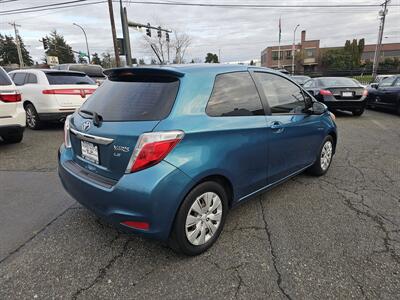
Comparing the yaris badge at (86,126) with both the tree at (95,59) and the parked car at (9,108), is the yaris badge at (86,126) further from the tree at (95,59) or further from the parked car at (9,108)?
the tree at (95,59)

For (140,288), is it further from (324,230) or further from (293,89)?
(293,89)

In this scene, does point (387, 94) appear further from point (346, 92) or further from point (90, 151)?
point (90, 151)

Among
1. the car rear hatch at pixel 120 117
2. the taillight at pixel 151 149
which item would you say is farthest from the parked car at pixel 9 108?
the taillight at pixel 151 149

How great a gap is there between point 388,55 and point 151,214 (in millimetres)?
84776

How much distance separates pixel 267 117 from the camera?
9.94ft

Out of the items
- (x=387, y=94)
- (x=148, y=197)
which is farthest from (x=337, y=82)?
(x=148, y=197)

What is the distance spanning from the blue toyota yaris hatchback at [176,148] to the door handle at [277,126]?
0.01 m

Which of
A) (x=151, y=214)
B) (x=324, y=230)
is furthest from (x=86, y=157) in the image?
(x=324, y=230)

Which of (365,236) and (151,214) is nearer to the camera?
(151,214)

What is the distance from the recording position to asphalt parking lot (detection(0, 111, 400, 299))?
2184 millimetres

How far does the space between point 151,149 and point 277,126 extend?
61.0 inches

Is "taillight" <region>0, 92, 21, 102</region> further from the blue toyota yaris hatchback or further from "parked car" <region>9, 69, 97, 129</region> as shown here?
the blue toyota yaris hatchback

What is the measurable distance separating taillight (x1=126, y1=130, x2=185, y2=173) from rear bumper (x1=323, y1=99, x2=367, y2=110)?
8936 mm

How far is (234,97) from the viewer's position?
9.13 ft
